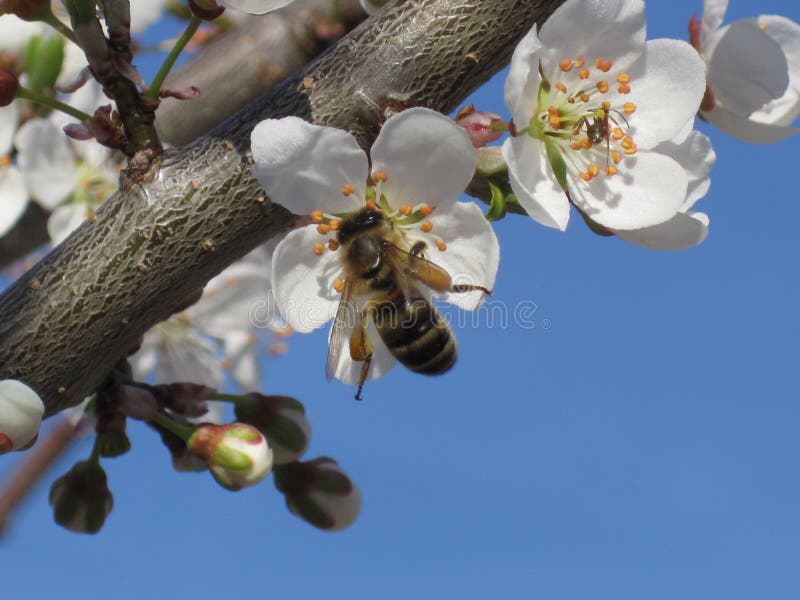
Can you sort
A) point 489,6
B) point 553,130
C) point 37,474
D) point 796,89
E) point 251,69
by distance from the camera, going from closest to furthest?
point 489,6 → point 553,130 → point 796,89 → point 251,69 → point 37,474

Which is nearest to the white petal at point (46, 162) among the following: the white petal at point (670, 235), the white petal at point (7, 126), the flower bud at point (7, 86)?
the white petal at point (7, 126)

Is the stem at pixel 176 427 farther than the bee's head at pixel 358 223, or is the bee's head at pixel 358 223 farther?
the stem at pixel 176 427

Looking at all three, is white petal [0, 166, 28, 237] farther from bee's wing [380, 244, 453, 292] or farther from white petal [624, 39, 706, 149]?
white petal [624, 39, 706, 149]

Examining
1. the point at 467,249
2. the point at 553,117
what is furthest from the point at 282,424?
the point at 553,117

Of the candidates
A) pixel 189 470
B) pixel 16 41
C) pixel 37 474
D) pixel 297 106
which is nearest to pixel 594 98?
pixel 297 106

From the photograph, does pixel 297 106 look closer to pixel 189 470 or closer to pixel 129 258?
pixel 129 258

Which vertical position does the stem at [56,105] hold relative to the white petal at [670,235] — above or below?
above

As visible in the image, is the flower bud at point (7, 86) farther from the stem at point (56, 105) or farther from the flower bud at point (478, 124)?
the flower bud at point (478, 124)
